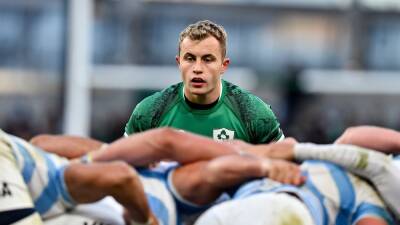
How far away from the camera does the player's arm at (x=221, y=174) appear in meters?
3.87

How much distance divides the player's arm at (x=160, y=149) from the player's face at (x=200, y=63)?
36.5 inches

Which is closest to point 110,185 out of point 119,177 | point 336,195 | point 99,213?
point 119,177

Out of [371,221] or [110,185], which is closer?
[110,185]

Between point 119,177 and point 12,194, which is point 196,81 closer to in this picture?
point 119,177

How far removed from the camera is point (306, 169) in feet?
13.2

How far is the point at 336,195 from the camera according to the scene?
4000mm

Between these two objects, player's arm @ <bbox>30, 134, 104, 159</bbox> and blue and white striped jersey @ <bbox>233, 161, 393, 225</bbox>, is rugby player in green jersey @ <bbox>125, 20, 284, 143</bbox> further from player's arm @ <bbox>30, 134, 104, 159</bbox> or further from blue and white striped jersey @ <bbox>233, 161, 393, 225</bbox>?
blue and white striped jersey @ <bbox>233, 161, 393, 225</bbox>

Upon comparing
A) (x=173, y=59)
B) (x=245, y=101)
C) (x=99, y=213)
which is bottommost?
(x=173, y=59)

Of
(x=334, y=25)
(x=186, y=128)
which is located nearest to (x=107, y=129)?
(x=334, y=25)

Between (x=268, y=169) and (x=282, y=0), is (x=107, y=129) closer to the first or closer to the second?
(x=282, y=0)

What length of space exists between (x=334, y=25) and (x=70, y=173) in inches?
334

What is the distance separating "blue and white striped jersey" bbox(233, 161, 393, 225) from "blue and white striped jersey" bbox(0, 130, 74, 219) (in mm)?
639

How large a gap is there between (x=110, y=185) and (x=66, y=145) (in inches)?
19.6

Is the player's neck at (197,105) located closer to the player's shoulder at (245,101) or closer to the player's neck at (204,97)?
the player's neck at (204,97)
